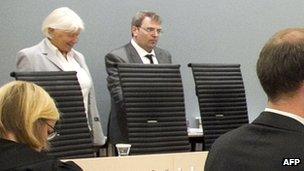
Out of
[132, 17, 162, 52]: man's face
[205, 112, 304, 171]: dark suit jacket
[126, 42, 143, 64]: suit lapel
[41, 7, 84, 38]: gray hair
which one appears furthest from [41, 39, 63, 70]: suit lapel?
[205, 112, 304, 171]: dark suit jacket

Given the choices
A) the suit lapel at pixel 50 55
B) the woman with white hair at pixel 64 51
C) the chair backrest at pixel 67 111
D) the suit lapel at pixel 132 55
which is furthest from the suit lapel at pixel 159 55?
the chair backrest at pixel 67 111

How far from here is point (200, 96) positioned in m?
3.47

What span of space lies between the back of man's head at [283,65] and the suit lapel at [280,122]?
1.9 inches

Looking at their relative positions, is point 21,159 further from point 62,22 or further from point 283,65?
point 62,22

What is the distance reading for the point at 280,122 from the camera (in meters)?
1.37

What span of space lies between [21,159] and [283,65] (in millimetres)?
811

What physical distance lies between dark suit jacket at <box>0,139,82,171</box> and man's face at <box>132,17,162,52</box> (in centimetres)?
239

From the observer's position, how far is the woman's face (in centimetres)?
349

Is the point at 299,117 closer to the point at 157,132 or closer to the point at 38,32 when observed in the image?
the point at 157,132

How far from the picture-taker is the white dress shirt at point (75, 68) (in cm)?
348

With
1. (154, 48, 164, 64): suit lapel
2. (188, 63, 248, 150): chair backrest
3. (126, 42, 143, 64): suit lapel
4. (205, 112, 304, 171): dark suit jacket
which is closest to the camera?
(205, 112, 304, 171): dark suit jacket

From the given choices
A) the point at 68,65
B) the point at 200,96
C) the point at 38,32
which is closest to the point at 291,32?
the point at 200,96

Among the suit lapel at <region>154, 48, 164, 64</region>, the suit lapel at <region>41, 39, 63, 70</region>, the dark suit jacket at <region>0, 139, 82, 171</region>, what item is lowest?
the dark suit jacket at <region>0, 139, 82, 171</region>

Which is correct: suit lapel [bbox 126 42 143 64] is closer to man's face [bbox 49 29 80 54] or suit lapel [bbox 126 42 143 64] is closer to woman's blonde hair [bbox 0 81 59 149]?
man's face [bbox 49 29 80 54]
